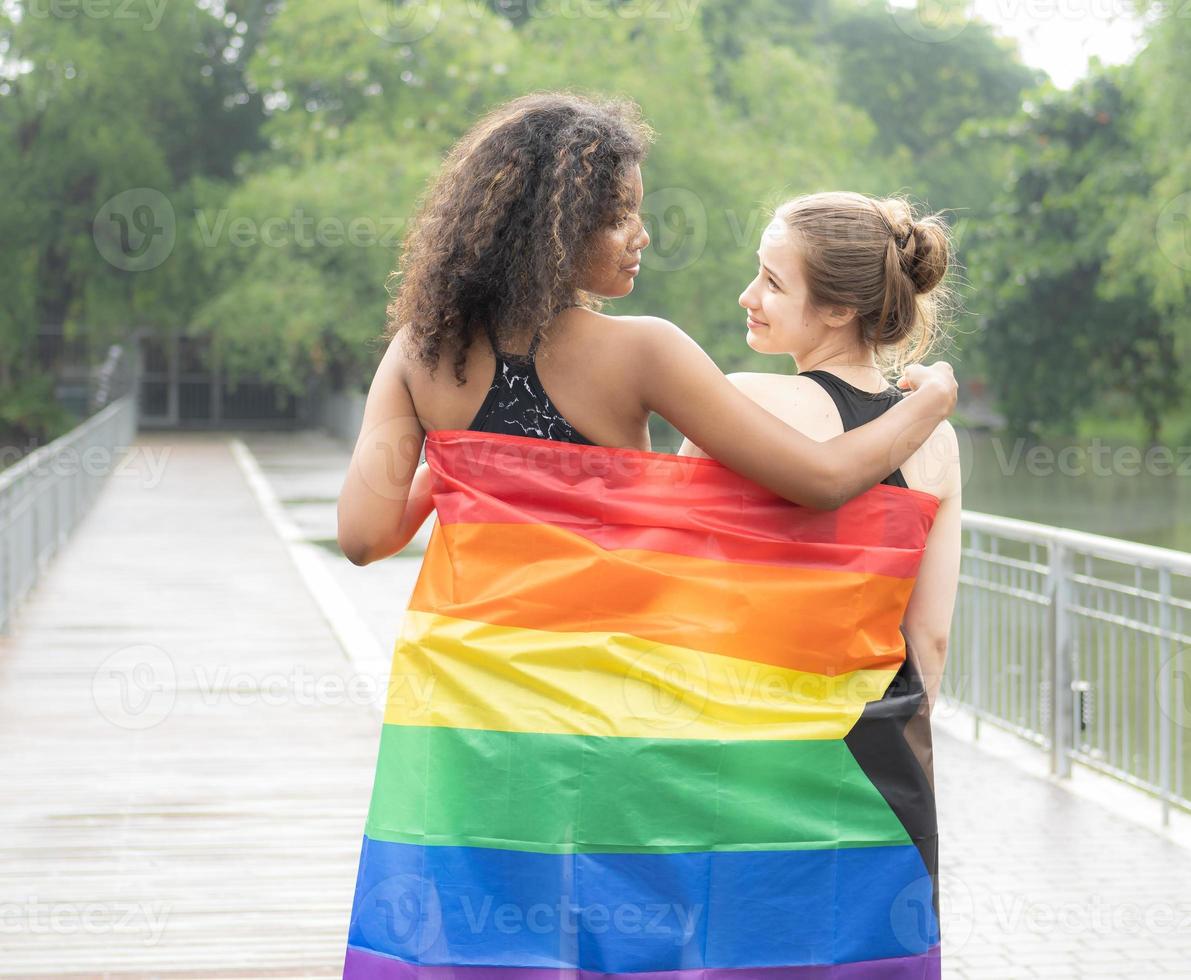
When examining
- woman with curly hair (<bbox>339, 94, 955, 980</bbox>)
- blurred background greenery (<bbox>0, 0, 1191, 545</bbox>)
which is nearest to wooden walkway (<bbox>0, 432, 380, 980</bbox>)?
woman with curly hair (<bbox>339, 94, 955, 980</bbox>)

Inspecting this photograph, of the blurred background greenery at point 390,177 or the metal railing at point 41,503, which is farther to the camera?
the blurred background greenery at point 390,177

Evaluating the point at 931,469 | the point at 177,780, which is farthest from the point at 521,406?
the point at 177,780

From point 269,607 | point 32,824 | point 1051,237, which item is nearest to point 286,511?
point 269,607

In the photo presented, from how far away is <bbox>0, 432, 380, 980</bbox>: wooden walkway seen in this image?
177 inches

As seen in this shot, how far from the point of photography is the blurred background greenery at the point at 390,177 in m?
29.6

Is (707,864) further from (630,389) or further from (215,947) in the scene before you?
(215,947)

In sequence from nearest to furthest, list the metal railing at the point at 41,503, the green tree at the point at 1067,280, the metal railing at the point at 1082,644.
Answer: the metal railing at the point at 1082,644
the metal railing at the point at 41,503
the green tree at the point at 1067,280

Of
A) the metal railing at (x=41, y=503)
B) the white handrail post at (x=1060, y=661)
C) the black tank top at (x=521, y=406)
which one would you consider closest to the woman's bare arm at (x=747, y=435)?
the black tank top at (x=521, y=406)

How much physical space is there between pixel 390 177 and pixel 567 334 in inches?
1115

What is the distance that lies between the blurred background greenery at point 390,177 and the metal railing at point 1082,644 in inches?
761

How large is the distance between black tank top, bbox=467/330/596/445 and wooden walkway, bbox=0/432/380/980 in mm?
2419

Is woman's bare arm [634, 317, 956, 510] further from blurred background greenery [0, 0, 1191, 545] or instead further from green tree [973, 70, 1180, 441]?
green tree [973, 70, 1180, 441]

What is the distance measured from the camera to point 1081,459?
33.9m

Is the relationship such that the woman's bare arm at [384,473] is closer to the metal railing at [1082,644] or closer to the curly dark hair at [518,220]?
the curly dark hair at [518,220]
